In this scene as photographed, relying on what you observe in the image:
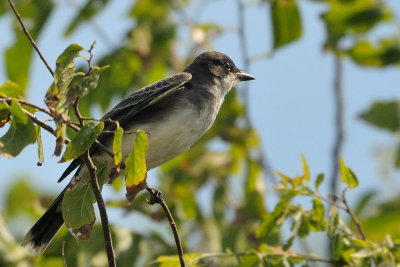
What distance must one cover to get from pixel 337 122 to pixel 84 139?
618 centimetres

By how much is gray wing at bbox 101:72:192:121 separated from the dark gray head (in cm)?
56

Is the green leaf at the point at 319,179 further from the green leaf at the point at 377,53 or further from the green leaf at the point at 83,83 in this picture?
the green leaf at the point at 377,53

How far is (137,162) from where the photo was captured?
282 centimetres

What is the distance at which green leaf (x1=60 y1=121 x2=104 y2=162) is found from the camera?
9.00ft

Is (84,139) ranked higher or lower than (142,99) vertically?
higher

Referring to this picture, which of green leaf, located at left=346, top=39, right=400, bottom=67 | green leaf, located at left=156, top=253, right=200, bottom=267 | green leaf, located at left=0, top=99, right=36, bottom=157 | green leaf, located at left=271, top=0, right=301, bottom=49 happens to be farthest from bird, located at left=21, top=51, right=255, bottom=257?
green leaf, located at left=346, top=39, right=400, bottom=67

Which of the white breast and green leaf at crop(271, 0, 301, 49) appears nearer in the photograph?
the white breast

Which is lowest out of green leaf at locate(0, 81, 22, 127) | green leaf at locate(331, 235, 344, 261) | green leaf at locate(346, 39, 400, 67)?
green leaf at locate(331, 235, 344, 261)

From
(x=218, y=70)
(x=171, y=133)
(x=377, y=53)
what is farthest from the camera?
(x=377, y=53)

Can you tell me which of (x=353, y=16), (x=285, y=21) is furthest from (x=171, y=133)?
(x=353, y=16)

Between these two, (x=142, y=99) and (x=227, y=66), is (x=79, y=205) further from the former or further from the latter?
(x=227, y=66)

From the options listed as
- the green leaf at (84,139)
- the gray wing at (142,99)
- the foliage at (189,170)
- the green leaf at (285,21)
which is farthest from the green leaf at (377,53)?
the green leaf at (84,139)

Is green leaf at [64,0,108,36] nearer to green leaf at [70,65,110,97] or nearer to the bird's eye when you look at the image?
the bird's eye

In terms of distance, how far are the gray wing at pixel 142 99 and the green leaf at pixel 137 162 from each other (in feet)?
5.63
